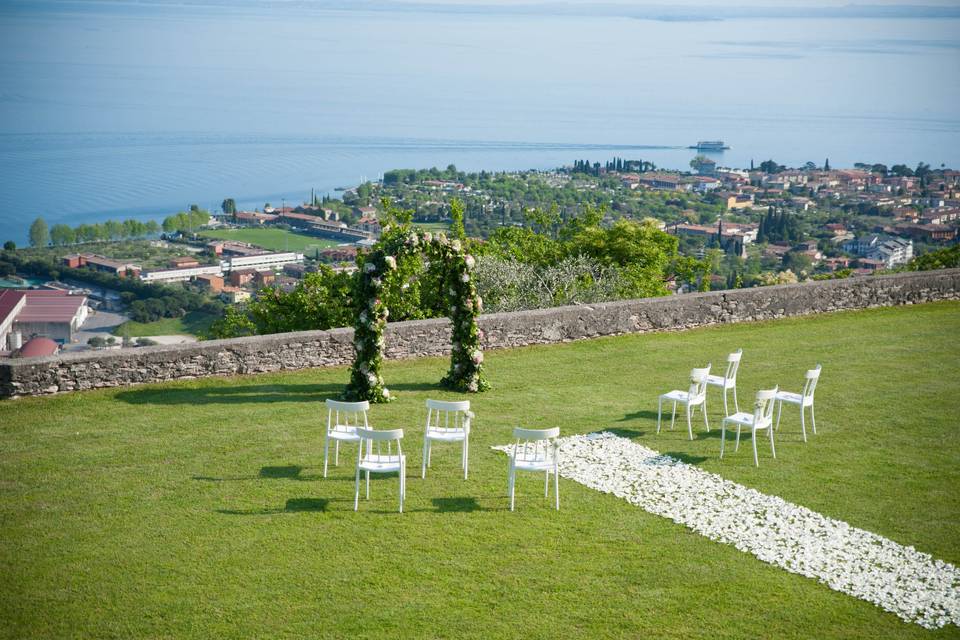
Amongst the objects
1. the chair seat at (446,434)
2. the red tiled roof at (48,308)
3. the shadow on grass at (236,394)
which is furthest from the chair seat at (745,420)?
the red tiled roof at (48,308)

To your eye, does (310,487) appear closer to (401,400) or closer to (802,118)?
(401,400)

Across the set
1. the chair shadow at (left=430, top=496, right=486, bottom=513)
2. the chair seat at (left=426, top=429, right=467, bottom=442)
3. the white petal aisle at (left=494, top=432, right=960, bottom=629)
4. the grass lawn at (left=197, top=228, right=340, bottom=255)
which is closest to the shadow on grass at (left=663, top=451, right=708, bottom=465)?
the white petal aisle at (left=494, top=432, right=960, bottom=629)

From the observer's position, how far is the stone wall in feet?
46.6

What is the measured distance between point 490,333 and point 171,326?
14.1 m

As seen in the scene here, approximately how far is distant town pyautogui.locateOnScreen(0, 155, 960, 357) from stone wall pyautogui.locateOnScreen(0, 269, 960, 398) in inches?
47.5

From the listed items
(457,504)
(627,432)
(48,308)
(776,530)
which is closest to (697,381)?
(627,432)

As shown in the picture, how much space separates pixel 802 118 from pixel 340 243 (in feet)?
468

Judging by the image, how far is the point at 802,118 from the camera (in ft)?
532

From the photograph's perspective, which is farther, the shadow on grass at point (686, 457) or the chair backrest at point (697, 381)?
the chair backrest at point (697, 381)

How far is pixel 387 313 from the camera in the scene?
46.3ft

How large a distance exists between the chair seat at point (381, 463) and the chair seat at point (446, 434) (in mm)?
815

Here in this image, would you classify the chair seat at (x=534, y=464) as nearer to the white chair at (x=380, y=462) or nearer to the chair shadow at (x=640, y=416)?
the white chair at (x=380, y=462)

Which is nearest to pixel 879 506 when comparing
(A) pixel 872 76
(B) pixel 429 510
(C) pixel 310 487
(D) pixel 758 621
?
(D) pixel 758 621

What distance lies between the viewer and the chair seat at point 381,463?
10.1 metres
